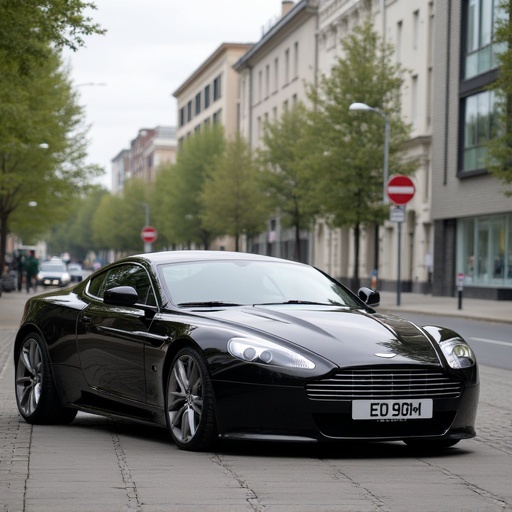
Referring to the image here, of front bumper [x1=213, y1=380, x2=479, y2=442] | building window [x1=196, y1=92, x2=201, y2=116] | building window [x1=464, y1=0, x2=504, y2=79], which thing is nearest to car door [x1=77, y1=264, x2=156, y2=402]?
front bumper [x1=213, y1=380, x2=479, y2=442]

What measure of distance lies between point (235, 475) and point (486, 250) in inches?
1620

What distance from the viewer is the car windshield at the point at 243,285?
8805 mm

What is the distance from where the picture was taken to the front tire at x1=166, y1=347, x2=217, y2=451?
7.76m

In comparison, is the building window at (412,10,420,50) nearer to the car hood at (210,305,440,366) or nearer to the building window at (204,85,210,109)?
the car hood at (210,305,440,366)

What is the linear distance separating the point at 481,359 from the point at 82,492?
482 inches

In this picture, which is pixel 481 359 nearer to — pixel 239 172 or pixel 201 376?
pixel 201 376

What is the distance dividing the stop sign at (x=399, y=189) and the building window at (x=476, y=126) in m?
8.29

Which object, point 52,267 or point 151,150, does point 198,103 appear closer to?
point 151,150

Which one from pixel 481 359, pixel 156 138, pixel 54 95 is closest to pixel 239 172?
pixel 54 95

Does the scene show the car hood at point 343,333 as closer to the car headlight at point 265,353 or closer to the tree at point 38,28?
the car headlight at point 265,353

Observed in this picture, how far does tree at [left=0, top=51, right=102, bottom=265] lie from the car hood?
28.0 metres

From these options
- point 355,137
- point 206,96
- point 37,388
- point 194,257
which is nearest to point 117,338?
point 194,257

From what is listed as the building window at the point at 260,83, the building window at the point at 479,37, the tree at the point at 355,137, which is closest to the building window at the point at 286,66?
the building window at the point at 260,83

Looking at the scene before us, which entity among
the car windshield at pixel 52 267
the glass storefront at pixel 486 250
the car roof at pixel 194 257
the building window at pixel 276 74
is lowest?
the car windshield at pixel 52 267
